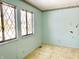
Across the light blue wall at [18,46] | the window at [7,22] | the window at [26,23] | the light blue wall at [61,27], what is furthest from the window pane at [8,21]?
the light blue wall at [61,27]

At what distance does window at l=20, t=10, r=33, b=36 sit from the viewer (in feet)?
12.0

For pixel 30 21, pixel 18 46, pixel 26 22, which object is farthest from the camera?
pixel 30 21

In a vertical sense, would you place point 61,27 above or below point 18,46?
above

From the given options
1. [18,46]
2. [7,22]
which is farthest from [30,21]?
[7,22]

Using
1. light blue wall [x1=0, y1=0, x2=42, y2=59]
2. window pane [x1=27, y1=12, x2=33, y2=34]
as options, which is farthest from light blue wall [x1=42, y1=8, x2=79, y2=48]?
light blue wall [x1=0, y1=0, x2=42, y2=59]

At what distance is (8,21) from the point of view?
2.81m

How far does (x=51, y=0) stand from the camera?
3650 millimetres

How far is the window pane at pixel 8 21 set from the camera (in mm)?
2674

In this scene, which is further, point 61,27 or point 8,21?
point 61,27

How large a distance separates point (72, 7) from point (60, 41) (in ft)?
7.08

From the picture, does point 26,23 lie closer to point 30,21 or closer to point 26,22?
point 26,22

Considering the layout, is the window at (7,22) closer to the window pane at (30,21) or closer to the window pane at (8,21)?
the window pane at (8,21)

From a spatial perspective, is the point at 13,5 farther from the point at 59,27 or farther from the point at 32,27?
the point at 59,27

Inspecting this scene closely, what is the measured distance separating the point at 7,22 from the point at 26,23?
131 cm
